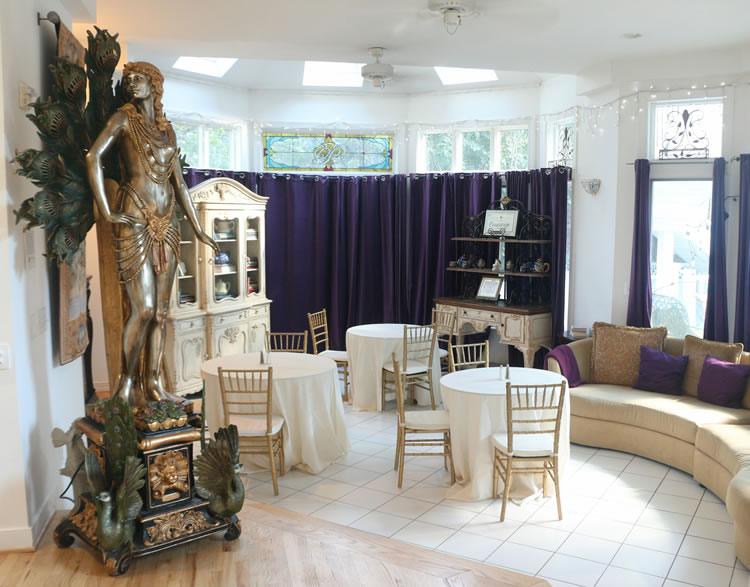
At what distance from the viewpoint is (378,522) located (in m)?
4.27

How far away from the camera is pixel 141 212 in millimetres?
3172

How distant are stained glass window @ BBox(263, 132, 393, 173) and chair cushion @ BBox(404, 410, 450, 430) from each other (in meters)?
4.30

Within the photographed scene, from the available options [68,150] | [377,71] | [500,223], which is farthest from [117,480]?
[500,223]

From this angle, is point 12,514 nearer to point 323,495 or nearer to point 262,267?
point 323,495

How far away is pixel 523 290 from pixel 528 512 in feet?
11.8

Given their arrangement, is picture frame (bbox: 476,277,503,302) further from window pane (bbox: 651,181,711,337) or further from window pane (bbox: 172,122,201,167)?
window pane (bbox: 172,122,201,167)

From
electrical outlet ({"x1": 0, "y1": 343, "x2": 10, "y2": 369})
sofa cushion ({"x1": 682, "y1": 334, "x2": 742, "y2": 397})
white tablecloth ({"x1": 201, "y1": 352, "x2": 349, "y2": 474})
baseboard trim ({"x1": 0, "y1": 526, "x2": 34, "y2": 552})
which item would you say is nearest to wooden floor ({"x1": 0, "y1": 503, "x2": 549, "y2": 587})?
baseboard trim ({"x1": 0, "y1": 526, "x2": 34, "y2": 552})

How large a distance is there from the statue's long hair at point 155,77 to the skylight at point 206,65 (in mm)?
4546

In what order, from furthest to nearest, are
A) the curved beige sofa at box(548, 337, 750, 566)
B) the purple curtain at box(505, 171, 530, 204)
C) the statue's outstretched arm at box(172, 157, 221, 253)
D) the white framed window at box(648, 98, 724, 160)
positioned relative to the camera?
the purple curtain at box(505, 171, 530, 204), the white framed window at box(648, 98, 724, 160), the curved beige sofa at box(548, 337, 750, 566), the statue's outstretched arm at box(172, 157, 221, 253)

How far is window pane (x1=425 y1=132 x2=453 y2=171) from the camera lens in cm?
842

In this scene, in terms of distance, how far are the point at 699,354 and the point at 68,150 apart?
4.86m

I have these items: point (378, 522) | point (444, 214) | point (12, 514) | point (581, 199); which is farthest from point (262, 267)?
point (12, 514)

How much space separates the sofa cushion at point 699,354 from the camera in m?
5.52

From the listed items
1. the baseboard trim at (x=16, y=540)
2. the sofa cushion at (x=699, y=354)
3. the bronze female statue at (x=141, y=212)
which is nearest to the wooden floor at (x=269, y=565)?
the baseboard trim at (x=16, y=540)
